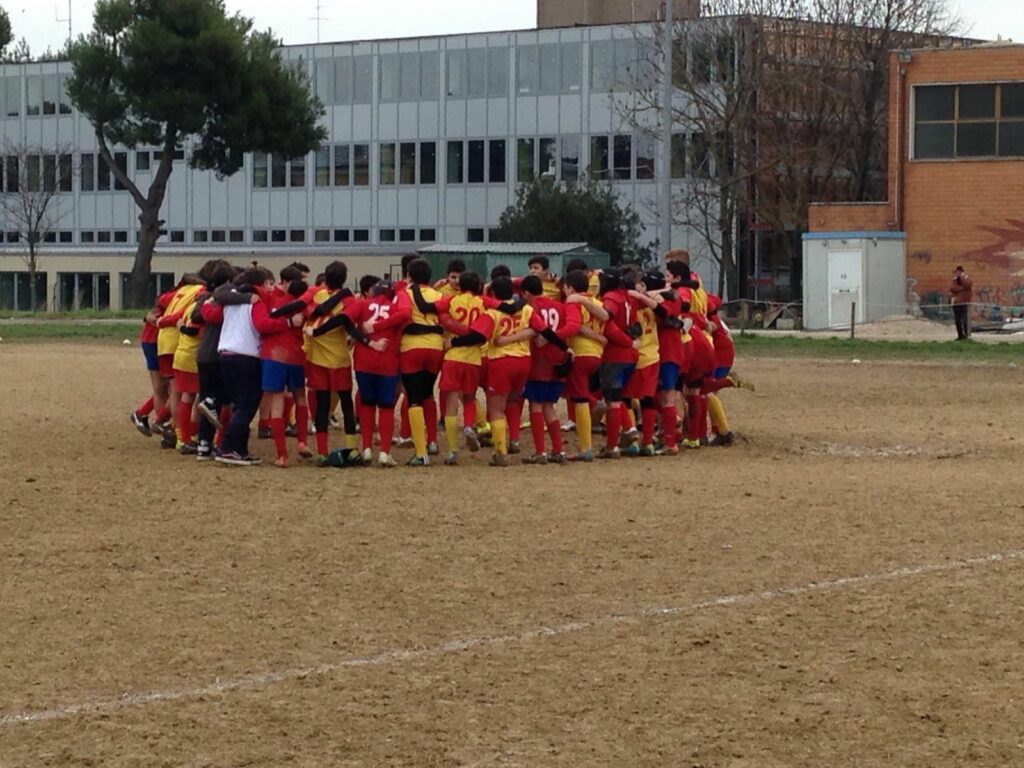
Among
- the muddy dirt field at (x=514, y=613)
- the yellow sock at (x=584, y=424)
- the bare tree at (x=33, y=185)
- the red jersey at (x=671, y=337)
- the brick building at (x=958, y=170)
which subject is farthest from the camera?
the bare tree at (x=33, y=185)

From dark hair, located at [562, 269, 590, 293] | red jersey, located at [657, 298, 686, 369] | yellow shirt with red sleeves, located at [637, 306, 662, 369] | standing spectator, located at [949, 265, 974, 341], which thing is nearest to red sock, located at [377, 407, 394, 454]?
dark hair, located at [562, 269, 590, 293]

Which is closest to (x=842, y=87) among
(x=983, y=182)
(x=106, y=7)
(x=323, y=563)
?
(x=983, y=182)

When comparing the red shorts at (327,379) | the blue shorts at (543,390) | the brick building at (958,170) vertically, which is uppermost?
the brick building at (958,170)

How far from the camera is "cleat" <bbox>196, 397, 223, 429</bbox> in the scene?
16531 millimetres

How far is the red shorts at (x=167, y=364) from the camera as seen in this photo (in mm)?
17484

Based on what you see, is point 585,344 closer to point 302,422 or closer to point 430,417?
point 430,417

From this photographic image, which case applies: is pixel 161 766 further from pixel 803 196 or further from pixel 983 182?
pixel 803 196

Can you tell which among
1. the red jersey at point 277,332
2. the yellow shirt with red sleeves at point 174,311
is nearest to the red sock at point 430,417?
the red jersey at point 277,332

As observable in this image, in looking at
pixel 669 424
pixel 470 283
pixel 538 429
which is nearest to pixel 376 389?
pixel 470 283

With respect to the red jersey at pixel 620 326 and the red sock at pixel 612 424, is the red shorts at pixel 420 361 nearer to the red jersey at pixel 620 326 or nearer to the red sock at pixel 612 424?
the red jersey at pixel 620 326

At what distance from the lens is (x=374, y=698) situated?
25.8 ft

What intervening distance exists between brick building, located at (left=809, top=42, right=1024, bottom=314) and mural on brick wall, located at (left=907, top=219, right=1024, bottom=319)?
0.03 metres

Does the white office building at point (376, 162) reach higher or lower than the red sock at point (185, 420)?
higher

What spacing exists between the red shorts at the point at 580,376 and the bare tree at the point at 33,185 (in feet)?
216
